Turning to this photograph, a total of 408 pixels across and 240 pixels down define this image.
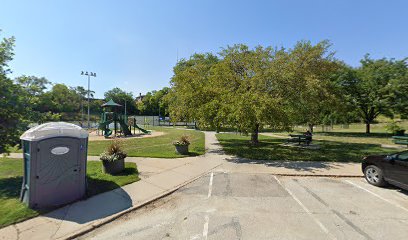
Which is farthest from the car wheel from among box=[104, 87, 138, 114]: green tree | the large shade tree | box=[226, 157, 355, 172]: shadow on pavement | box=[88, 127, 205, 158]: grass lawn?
box=[104, 87, 138, 114]: green tree

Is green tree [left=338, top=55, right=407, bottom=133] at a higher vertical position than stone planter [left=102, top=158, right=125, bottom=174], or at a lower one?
higher

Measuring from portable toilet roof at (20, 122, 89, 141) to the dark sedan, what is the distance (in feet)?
30.1

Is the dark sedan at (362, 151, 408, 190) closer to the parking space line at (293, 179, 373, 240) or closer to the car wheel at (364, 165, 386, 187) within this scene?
the car wheel at (364, 165, 386, 187)

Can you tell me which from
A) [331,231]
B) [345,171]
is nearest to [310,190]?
[331,231]

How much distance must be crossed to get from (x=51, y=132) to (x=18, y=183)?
2.98m

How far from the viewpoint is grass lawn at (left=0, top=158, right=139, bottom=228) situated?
4.88m

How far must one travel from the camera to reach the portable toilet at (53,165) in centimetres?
521

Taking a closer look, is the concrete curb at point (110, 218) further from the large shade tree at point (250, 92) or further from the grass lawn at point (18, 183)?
the large shade tree at point (250, 92)

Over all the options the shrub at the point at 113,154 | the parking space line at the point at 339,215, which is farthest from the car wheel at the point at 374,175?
the shrub at the point at 113,154

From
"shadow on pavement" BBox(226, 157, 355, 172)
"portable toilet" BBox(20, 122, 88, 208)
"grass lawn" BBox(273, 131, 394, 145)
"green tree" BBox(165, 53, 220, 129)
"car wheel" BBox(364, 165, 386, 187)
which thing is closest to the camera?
"portable toilet" BBox(20, 122, 88, 208)

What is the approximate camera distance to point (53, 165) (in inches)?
212

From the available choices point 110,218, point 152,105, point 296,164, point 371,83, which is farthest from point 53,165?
point 152,105

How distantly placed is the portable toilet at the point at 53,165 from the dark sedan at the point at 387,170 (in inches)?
359

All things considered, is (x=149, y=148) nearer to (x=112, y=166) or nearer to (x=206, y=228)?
(x=112, y=166)
